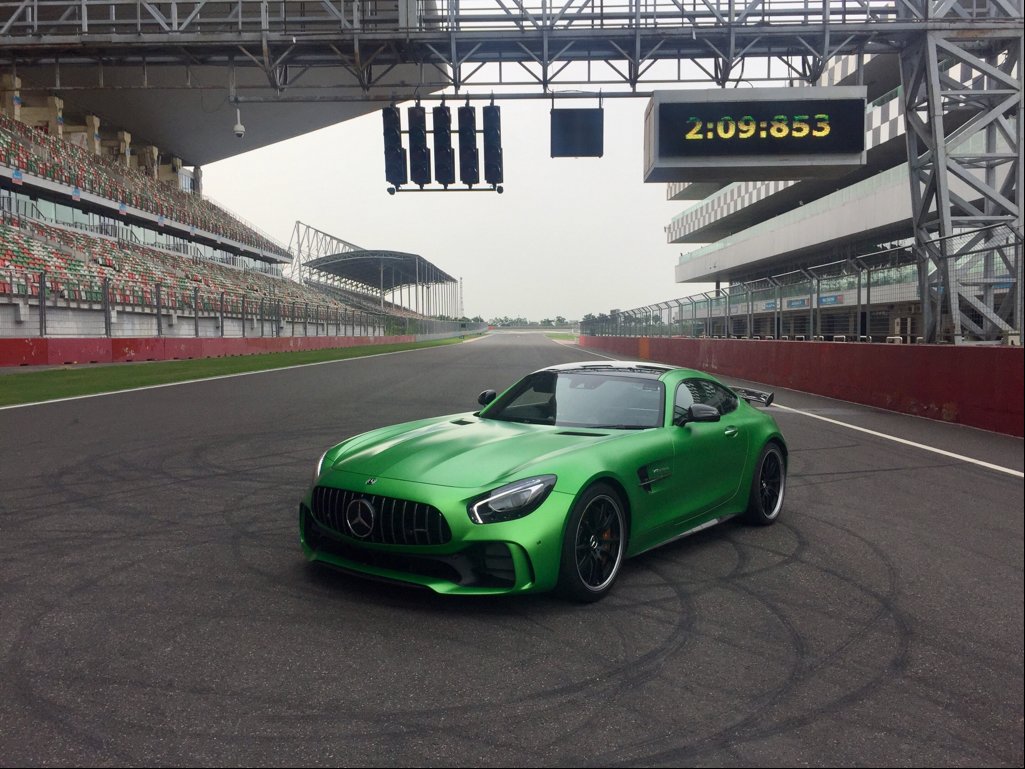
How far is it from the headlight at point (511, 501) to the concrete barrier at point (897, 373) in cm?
186

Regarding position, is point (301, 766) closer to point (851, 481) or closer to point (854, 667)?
point (854, 667)

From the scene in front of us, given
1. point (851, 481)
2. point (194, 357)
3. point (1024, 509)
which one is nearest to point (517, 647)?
point (1024, 509)

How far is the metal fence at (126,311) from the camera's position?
65.6 feet

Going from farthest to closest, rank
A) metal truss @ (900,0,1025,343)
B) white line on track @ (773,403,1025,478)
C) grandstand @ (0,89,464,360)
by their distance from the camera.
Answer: grandstand @ (0,89,464,360)
metal truss @ (900,0,1025,343)
white line on track @ (773,403,1025,478)

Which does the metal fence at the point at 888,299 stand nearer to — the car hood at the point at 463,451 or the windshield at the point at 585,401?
the windshield at the point at 585,401

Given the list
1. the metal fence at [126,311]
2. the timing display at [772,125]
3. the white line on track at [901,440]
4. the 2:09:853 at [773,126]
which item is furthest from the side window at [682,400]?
the metal fence at [126,311]

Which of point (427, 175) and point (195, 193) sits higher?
point (195, 193)

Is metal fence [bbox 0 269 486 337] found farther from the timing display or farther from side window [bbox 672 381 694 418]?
side window [bbox 672 381 694 418]

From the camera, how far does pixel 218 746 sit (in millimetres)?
2682

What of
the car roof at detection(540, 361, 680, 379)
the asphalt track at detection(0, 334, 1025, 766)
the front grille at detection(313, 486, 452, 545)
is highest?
the car roof at detection(540, 361, 680, 379)

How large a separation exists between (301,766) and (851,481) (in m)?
5.73

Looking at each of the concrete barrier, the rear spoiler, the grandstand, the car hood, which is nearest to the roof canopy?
the grandstand

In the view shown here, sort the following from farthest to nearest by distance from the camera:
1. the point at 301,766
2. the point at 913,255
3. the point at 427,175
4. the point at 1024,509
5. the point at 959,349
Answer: the point at 427,175, the point at 913,255, the point at 959,349, the point at 301,766, the point at 1024,509

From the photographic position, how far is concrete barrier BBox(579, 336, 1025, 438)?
2.64 metres
